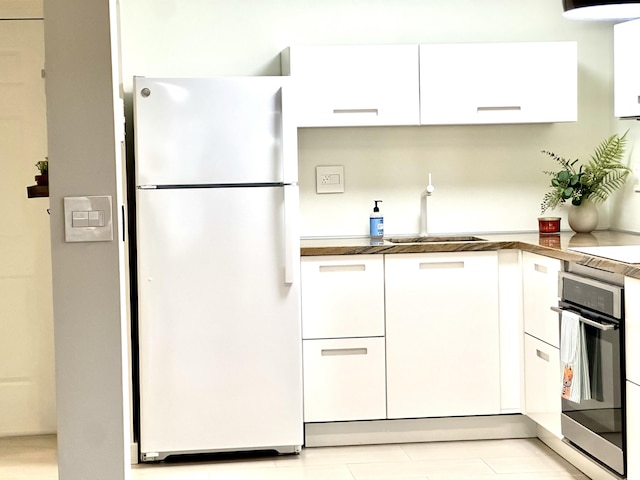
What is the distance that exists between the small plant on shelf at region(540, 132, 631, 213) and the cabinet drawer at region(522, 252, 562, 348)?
0.54 meters

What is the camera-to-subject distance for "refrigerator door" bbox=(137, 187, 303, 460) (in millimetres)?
4027

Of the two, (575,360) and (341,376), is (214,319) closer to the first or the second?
(341,376)

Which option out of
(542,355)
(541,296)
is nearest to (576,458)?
(542,355)

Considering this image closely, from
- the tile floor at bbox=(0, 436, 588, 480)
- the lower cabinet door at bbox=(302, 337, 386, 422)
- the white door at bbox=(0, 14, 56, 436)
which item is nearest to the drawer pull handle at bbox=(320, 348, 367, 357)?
the lower cabinet door at bbox=(302, 337, 386, 422)

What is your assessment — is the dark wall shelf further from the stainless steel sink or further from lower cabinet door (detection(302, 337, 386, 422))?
the stainless steel sink

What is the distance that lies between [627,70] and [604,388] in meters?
1.44

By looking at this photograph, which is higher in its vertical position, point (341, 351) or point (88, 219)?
point (88, 219)

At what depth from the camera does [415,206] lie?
4715mm

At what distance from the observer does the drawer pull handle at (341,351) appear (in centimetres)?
419

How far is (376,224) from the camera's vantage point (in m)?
4.56

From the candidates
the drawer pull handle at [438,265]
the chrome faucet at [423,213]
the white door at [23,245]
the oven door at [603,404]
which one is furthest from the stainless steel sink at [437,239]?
the white door at [23,245]

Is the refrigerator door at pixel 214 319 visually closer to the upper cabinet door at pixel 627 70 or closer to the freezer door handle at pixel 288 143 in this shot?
the freezer door handle at pixel 288 143

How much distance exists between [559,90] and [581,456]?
66.6 inches

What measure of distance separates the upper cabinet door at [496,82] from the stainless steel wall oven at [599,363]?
1.04m
